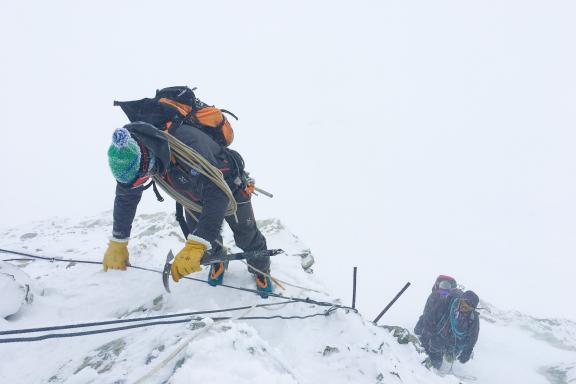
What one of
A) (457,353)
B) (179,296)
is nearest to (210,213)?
(179,296)

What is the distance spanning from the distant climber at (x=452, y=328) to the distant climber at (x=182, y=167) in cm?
541

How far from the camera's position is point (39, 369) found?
293cm

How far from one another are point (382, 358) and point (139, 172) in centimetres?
295

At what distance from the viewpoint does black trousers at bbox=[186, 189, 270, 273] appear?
4.42 metres

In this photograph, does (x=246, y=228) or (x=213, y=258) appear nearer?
(x=213, y=258)

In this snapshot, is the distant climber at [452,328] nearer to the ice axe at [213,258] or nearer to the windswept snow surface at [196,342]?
the windswept snow surface at [196,342]

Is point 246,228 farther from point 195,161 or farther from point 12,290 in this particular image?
point 12,290

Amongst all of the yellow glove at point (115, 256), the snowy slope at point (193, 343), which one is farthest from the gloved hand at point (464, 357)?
the yellow glove at point (115, 256)

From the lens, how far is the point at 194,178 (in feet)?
12.0

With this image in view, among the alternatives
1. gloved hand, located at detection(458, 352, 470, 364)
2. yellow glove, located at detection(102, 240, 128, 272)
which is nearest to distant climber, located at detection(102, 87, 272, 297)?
yellow glove, located at detection(102, 240, 128, 272)

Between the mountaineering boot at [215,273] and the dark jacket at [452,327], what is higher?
the mountaineering boot at [215,273]

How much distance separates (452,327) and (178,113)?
7173 millimetres

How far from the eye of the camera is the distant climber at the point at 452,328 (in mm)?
7496

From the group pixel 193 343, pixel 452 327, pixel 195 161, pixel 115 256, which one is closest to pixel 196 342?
pixel 193 343
